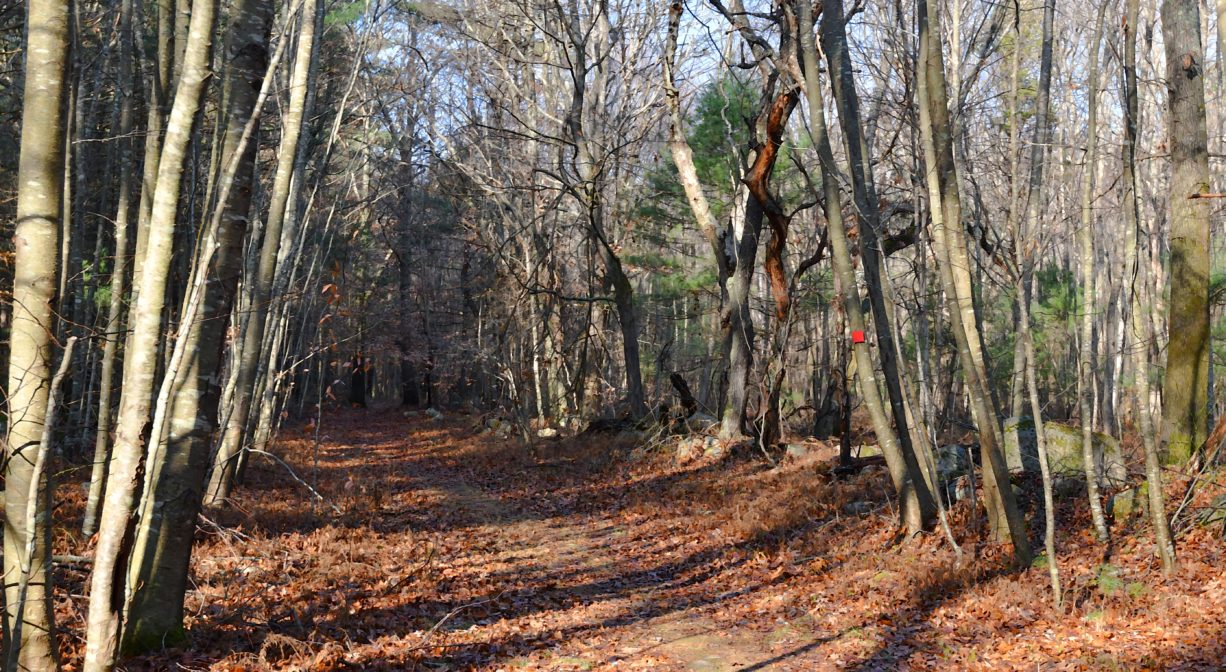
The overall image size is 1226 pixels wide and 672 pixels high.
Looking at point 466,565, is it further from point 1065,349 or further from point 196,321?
point 1065,349

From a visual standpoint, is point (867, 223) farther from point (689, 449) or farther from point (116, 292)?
point (689, 449)

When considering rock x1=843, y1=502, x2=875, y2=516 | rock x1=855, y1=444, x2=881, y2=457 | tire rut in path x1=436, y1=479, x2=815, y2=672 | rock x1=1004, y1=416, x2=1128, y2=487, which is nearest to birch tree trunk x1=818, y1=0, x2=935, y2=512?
rock x1=843, y1=502, x2=875, y2=516

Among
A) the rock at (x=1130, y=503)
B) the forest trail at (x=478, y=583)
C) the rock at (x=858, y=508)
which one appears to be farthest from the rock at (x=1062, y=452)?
the forest trail at (x=478, y=583)

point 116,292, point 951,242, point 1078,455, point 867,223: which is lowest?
point 1078,455

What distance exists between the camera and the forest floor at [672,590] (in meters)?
6.14

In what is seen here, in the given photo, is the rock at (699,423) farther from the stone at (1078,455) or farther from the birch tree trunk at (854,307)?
the birch tree trunk at (854,307)

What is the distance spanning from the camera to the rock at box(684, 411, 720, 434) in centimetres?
1633

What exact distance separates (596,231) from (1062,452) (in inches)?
373

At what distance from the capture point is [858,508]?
10430 millimetres

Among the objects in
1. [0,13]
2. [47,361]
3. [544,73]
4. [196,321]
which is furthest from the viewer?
[544,73]

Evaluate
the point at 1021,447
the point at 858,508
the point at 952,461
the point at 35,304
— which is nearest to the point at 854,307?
the point at 858,508

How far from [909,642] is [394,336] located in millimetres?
31011

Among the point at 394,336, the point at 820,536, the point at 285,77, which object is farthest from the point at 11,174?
the point at 394,336

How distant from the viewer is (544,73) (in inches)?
885
